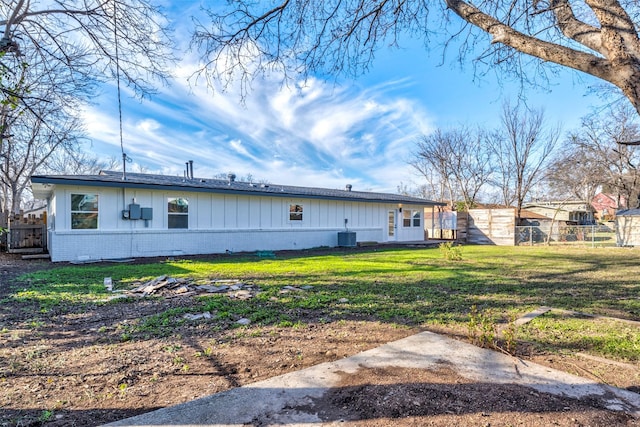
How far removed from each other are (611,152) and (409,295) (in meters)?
24.3

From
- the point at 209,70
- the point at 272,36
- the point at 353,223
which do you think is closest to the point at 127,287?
the point at 209,70

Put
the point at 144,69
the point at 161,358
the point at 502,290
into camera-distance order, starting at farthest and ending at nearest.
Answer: the point at 502,290 < the point at 144,69 < the point at 161,358

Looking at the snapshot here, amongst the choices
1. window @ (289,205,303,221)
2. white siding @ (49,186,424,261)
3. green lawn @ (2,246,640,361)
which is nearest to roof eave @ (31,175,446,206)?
white siding @ (49,186,424,261)

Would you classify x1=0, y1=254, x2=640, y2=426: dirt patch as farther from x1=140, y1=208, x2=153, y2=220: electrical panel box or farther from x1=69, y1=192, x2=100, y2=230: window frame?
x1=140, y1=208, x2=153, y2=220: electrical panel box

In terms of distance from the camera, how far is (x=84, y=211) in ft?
36.3

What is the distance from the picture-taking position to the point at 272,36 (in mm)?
5027

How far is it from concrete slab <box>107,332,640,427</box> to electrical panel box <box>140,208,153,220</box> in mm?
10804

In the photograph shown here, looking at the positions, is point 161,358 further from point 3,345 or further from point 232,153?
point 232,153

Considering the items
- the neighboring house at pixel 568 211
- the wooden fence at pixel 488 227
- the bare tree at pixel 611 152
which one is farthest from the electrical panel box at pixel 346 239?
the neighboring house at pixel 568 211

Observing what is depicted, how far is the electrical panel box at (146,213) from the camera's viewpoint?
11.9 m

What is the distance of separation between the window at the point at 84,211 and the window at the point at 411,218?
15473mm

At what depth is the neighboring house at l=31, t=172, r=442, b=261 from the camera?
35.7 feet

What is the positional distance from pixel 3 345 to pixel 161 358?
1.77m

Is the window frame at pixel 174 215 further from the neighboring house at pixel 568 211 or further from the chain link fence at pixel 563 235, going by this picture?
the neighboring house at pixel 568 211
